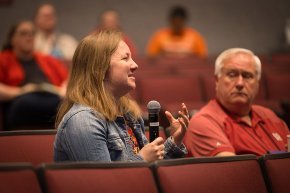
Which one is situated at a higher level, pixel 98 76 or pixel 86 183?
pixel 98 76

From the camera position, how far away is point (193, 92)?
497 centimetres

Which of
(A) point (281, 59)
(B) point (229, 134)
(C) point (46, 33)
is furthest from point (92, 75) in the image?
(A) point (281, 59)

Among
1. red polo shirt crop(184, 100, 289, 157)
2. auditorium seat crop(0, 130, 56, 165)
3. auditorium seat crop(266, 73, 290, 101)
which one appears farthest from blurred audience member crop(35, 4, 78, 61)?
auditorium seat crop(0, 130, 56, 165)

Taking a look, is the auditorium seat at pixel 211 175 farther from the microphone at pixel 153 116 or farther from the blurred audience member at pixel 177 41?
the blurred audience member at pixel 177 41

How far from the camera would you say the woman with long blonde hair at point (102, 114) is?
238 cm

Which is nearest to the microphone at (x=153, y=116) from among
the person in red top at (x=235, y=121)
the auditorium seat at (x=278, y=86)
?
the person in red top at (x=235, y=121)

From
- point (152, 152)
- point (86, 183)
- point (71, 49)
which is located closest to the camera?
point (86, 183)

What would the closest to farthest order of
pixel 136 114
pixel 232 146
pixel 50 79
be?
pixel 136 114
pixel 232 146
pixel 50 79

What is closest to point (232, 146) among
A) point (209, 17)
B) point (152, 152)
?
point (152, 152)

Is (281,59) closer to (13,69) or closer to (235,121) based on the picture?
(13,69)

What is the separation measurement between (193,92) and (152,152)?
103 inches

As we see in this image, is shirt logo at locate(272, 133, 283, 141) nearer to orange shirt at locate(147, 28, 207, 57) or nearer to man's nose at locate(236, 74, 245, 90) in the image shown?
man's nose at locate(236, 74, 245, 90)

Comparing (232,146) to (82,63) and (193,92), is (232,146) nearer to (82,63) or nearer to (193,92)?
(82,63)

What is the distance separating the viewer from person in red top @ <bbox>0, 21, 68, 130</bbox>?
426 cm
